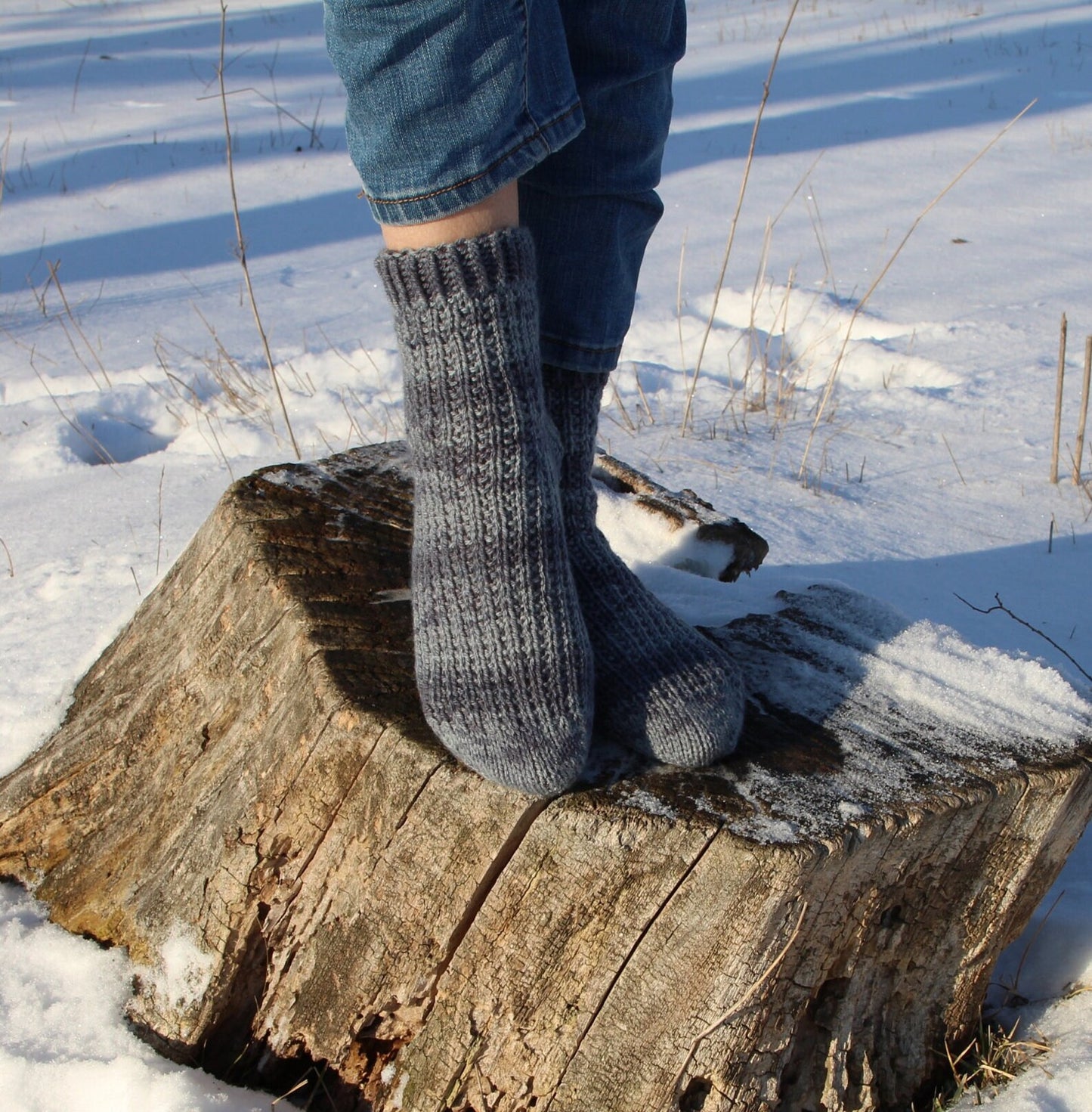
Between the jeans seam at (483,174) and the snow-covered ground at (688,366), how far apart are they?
726mm

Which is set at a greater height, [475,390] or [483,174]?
[483,174]

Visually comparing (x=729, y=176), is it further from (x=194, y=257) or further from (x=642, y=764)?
(x=642, y=764)

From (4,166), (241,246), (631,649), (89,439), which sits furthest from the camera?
(4,166)

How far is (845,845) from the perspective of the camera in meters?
0.89

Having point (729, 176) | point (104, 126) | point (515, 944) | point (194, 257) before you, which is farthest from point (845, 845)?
point (104, 126)

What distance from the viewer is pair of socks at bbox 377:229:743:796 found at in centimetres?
90

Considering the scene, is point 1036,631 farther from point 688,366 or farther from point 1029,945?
point 688,366

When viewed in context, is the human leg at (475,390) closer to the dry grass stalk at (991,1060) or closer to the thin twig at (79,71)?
the dry grass stalk at (991,1060)

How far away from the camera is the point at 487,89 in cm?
82

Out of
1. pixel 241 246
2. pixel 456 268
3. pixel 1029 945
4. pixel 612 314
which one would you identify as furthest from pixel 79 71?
pixel 1029 945

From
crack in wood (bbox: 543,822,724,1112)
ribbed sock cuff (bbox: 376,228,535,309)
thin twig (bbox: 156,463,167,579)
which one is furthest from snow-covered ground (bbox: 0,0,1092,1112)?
ribbed sock cuff (bbox: 376,228,535,309)

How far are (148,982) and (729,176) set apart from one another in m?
4.85

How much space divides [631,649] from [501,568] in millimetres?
184

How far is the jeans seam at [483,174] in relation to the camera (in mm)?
834
